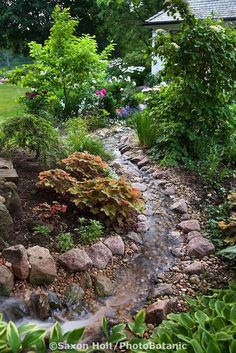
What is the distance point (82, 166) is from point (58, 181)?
0.49 m

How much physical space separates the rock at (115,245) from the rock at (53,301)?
0.78 m

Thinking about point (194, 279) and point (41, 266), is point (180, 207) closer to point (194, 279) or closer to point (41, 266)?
point (194, 279)

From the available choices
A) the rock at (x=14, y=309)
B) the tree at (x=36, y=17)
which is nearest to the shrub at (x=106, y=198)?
the rock at (x=14, y=309)

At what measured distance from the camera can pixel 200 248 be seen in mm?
3855

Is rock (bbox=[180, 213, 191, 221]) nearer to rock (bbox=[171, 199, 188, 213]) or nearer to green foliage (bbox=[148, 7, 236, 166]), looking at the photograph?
rock (bbox=[171, 199, 188, 213])

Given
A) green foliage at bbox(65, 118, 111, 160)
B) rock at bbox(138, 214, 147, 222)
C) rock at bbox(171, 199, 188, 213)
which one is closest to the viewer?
rock at bbox(138, 214, 147, 222)

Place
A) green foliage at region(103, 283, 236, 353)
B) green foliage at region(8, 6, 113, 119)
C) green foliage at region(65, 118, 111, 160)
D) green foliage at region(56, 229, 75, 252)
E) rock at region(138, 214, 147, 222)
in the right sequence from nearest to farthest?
1. green foliage at region(103, 283, 236, 353)
2. green foliage at region(56, 229, 75, 252)
3. rock at region(138, 214, 147, 222)
4. green foliage at region(65, 118, 111, 160)
5. green foliage at region(8, 6, 113, 119)

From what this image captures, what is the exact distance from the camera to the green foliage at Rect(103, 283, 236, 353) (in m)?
2.38

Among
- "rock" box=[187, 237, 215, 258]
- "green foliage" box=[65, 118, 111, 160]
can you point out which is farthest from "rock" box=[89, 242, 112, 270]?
"green foliage" box=[65, 118, 111, 160]

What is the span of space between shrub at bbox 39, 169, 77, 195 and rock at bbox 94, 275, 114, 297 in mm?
1051

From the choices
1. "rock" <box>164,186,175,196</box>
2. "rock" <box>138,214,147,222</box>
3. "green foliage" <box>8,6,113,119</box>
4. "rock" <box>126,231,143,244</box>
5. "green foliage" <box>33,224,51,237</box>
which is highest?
"green foliage" <box>8,6,113,119</box>

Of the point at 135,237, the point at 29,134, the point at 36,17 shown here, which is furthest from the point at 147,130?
the point at 36,17

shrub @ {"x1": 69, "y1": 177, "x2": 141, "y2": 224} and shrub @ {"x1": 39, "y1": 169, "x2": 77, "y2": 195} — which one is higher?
shrub @ {"x1": 39, "y1": 169, "x2": 77, "y2": 195}

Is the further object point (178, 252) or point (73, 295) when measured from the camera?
point (178, 252)
